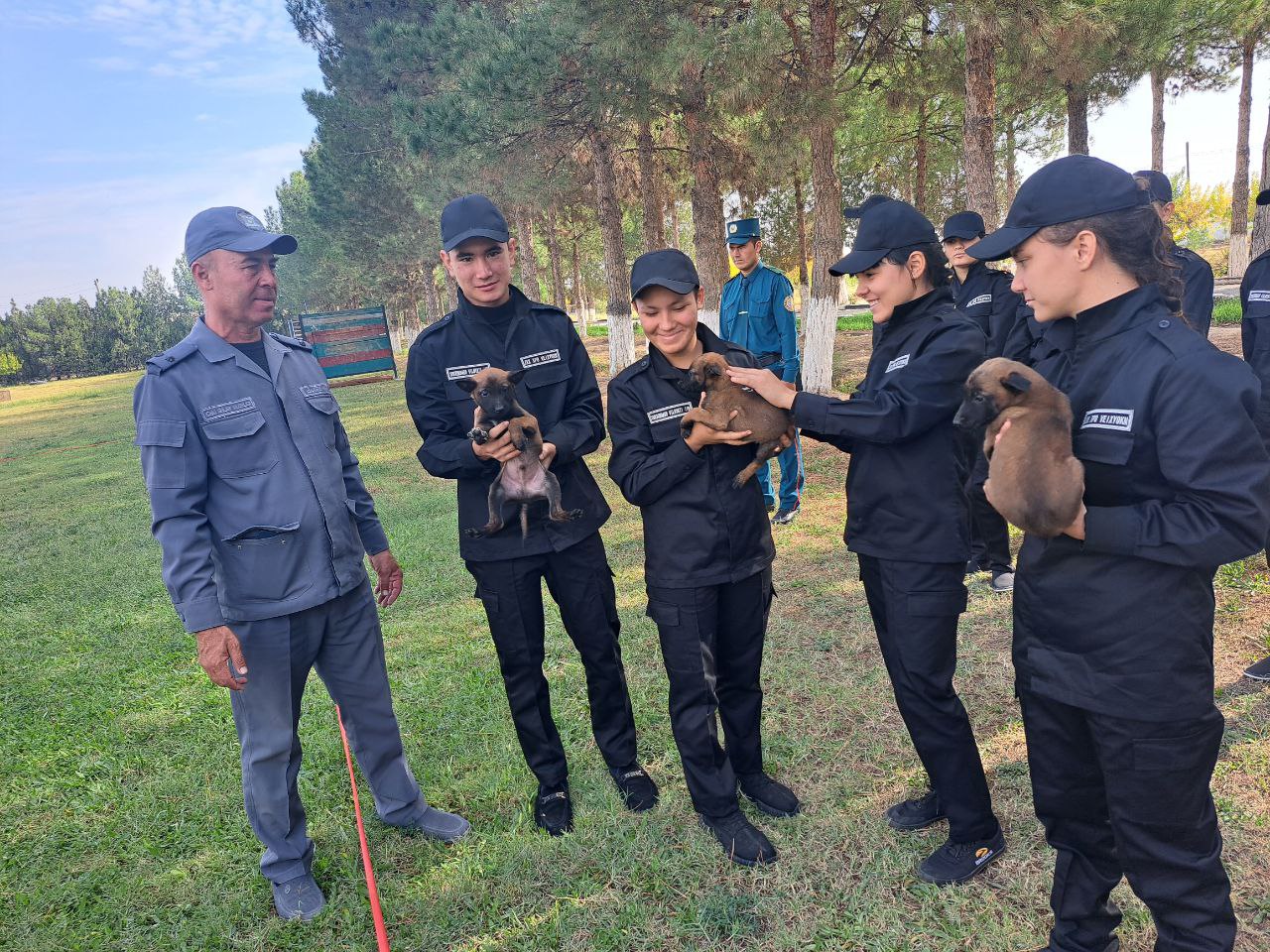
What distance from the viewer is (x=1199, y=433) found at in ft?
6.37

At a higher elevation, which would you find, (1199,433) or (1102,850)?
(1199,433)

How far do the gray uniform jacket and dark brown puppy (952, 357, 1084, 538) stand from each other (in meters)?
2.85

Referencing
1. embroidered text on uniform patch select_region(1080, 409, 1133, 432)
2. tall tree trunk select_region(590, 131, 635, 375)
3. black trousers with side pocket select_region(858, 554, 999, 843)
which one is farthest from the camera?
tall tree trunk select_region(590, 131, 635, 375)

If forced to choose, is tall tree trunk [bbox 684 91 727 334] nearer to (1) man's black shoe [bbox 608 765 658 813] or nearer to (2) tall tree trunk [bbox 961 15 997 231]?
(2) tall tree trunk [bbox 961 15 997 231]

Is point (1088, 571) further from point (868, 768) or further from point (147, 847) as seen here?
point (147, 847)

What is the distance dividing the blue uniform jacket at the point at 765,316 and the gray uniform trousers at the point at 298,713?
212 inches

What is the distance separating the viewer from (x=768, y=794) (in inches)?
148

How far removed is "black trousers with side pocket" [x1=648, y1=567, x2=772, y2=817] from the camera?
3.33 m

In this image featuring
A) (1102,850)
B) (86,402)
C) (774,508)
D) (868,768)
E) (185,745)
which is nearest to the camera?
(1102,850)

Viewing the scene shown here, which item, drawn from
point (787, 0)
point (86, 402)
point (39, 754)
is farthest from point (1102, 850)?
point (86, 402)

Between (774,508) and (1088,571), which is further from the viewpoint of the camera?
(774,508)

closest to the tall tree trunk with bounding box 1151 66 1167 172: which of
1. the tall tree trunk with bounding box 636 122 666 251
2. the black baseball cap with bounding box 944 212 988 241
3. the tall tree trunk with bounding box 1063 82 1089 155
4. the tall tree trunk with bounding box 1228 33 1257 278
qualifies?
the tall tree trunk with bounding box 1228 33 1257 278

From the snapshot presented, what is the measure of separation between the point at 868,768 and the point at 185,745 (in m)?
4.59

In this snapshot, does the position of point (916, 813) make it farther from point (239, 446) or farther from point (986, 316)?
point (986, 316)
